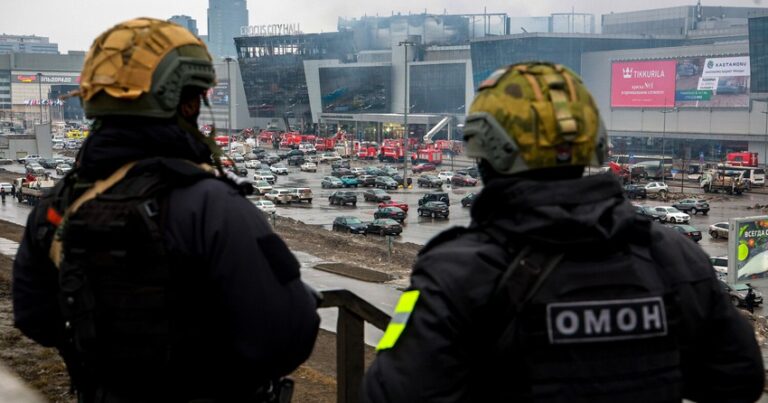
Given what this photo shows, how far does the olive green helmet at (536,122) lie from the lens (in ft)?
8.07

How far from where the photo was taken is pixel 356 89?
393 ft

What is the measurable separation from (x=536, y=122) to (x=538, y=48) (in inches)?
3822

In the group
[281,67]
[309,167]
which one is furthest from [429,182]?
[281,67]

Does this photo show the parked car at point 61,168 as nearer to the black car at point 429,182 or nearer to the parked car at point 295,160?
the parked car at point 295,160

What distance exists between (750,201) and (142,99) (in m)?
52.4

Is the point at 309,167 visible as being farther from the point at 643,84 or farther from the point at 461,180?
the point at 643,84

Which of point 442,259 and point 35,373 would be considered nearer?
point 442,259

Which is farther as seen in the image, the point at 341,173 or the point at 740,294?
the point at 341,173

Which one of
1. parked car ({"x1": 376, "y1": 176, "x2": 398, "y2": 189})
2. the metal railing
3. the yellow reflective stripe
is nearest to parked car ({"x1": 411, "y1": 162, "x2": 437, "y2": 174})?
parked car ({"x1": 376, "y1": 176, "x2": 398, "y2": 189})

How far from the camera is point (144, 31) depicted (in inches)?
120

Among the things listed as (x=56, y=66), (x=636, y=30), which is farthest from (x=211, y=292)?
(x=56, y=66)

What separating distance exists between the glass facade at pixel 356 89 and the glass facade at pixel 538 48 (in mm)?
16853

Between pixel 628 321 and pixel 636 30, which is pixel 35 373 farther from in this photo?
pixel 636 30

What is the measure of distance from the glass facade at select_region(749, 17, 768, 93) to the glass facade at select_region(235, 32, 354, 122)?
63.4 m
